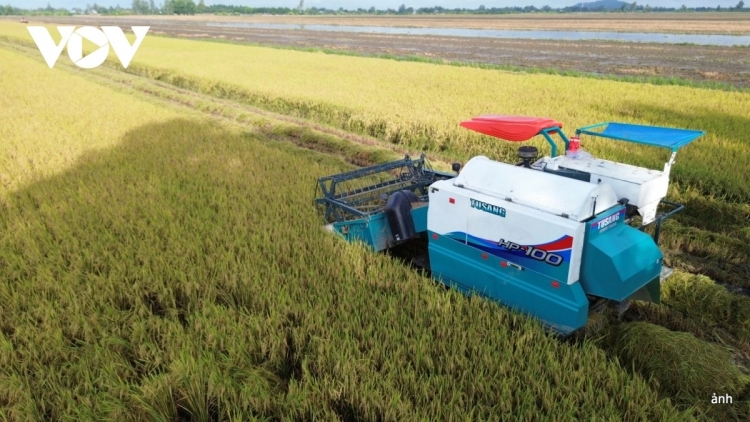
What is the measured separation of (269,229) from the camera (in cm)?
561

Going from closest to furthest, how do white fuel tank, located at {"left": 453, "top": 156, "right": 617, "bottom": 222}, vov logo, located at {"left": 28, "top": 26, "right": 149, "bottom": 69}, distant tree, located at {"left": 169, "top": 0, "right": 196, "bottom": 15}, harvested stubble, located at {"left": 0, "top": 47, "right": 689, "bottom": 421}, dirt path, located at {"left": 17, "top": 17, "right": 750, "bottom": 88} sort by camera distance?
harvested stubble, located at {"left": 0, "top": 47, "right": 689, "bottom": 421} < white fuel tank, located at {"left": 453, "top": 156, "right": 617, "bottom": 222} < dirt path, located at {"left": 17, "top": 17, "right": 750, "bottom": 88} < vov logo, located at {"left": 28, "top": 26, "right": 149, "bottom": 69} < distant tree, located at {"left": 169, "top": 0, "right": 196, "bottom": 15}

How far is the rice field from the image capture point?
311 centimetres

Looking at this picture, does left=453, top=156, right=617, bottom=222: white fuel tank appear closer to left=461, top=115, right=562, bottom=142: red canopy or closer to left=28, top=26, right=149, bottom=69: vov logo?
left=461, top=115, right=562, bottom=142: red canopy

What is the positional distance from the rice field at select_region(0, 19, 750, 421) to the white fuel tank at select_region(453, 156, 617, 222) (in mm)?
944

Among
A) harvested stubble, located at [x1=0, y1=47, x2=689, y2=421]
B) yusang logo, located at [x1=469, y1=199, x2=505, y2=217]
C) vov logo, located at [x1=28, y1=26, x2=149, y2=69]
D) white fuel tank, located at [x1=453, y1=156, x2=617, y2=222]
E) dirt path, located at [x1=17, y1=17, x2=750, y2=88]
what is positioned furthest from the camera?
vov logo, located at [x1=28, y1=26, x2=149, y2=69]

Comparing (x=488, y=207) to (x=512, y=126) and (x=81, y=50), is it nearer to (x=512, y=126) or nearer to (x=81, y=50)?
(x=512, y=126)

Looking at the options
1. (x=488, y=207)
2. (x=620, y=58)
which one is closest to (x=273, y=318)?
(x=488, y=207)

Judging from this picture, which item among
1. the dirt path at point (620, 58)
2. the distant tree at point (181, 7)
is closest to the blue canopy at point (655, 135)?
the dirt path at point (620, 58)

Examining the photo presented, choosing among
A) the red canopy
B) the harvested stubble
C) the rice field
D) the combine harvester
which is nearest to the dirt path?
the rice field

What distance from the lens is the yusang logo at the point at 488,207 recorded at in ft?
13.3

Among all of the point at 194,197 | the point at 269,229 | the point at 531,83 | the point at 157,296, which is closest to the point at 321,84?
the point at 531,83

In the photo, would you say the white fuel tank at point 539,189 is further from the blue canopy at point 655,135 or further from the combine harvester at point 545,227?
the blue canopy at point 655,135

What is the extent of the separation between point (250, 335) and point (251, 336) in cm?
2

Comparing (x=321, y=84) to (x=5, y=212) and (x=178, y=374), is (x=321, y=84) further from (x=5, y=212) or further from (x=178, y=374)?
(x=178, y=374)
